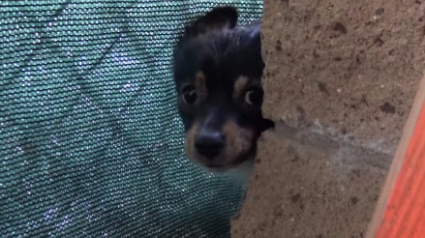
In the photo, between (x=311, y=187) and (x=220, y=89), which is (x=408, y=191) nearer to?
(x=311, y=187)

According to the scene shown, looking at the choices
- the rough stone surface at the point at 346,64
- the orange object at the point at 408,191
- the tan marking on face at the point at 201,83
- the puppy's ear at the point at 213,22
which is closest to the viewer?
the orange object at the point at 408,191

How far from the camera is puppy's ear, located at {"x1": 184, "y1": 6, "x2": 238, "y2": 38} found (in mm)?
1610

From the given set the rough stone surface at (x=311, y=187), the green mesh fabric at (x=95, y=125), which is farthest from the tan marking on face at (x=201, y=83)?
Answer: the rough stone surface at (x=311, y=187)

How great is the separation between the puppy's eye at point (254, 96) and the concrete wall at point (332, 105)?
18.1 inches

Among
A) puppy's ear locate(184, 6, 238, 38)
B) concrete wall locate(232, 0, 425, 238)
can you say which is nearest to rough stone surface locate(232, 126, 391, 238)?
concrete wall locate(232, 0, 425, 238)

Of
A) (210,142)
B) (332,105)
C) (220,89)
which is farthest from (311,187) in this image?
(220,89)

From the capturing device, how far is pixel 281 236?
37.1 inches

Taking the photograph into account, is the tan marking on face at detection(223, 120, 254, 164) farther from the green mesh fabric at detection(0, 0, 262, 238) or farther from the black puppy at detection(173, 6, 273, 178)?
the green mesh fabric at detection(0, 0, 262, 238)

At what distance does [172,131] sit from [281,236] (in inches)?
28.7

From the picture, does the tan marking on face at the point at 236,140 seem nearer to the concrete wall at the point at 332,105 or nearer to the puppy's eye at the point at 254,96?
the puppy's eye at the point at 254,96

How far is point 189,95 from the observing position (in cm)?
155

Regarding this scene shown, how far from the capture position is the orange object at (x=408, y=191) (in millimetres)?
455

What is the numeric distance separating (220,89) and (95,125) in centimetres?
31

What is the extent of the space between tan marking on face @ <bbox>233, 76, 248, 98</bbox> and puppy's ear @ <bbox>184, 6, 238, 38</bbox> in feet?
0.84
